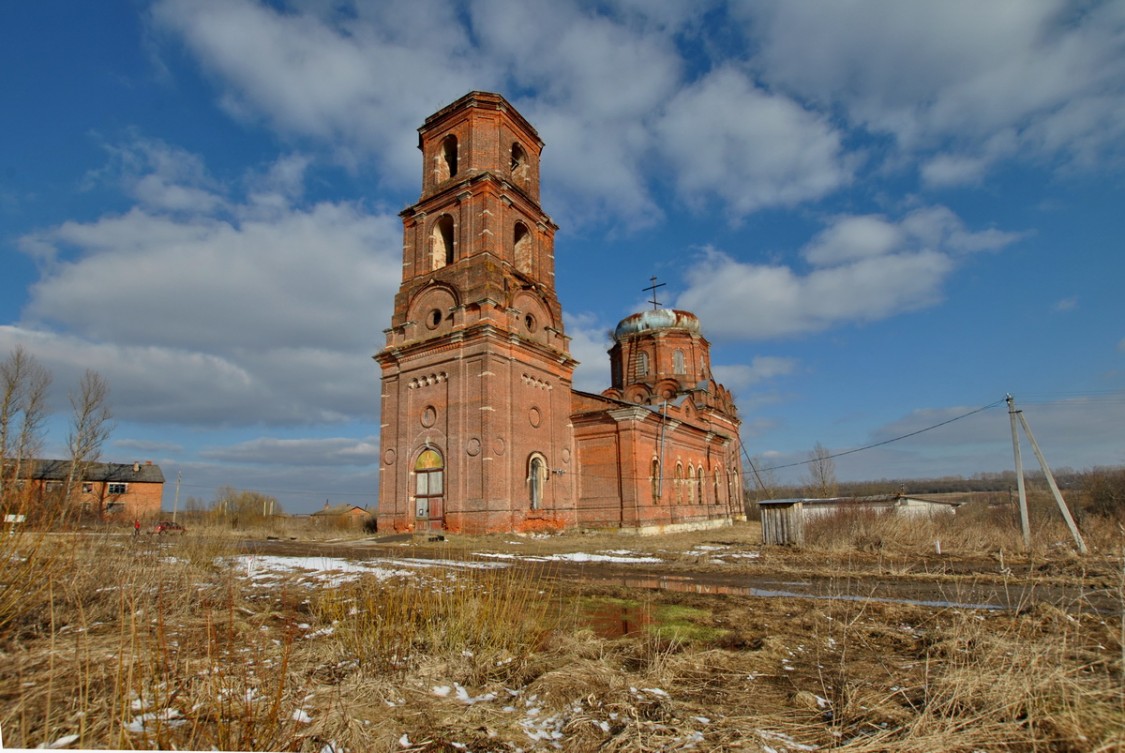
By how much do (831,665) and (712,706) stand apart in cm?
174

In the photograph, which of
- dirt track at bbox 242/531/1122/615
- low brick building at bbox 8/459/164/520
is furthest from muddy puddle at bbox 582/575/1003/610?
low brick building at bbox 8/459/164/520

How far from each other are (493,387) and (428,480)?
5202 millimetres

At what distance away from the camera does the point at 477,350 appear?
25.0 meters

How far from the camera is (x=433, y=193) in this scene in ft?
94.7

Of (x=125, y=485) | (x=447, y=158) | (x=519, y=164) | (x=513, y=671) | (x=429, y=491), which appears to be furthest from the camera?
(x=125, y=485)

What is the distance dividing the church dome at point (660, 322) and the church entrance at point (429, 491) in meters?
22.6

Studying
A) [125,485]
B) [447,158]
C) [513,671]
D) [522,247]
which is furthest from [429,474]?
[125,485]

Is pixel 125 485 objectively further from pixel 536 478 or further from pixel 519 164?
pixel 519 164

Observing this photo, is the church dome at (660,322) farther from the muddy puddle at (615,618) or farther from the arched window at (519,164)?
the muddy puddle at (615,618)

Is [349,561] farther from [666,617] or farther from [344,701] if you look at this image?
[344,701]

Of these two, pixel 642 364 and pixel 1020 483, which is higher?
pixel 642 364

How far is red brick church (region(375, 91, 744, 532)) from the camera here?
81.4ft

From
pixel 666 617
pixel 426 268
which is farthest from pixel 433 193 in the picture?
pixel 666 617

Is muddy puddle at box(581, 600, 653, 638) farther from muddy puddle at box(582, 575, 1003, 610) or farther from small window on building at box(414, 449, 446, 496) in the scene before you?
small window on building at box(414, 449, 446, 496)
